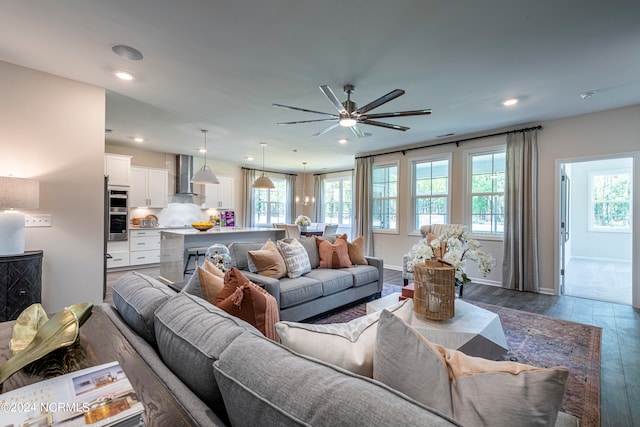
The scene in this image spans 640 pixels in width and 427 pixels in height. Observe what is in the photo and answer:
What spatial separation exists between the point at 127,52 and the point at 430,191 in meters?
5.35

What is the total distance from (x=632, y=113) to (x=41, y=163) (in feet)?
23.7

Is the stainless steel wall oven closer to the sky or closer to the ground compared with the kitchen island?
closer to the sky

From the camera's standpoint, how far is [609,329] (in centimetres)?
320

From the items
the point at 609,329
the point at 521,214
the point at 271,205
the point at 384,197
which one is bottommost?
the point at 609,329

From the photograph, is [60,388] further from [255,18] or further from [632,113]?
[632,113]

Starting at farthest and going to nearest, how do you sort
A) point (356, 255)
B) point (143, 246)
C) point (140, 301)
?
point (143, 246)
point (356, 255)
point (140, 301)

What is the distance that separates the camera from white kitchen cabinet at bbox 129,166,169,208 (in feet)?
21.3

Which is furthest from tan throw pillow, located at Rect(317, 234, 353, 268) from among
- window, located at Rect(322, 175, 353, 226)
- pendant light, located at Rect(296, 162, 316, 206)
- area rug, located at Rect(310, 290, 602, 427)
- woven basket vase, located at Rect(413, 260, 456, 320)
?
pendant light, located at Rect(296, 162, 316, 206)

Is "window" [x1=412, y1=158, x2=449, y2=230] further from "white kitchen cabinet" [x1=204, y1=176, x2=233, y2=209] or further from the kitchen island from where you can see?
"white kitchen cabinet" [x1=204, y1=176, x2=233, y2=209]

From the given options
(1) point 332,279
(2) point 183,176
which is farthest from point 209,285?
(2) point 183,176

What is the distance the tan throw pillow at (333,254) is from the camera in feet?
12.9

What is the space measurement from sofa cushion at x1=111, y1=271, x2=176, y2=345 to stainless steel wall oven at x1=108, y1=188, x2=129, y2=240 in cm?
531

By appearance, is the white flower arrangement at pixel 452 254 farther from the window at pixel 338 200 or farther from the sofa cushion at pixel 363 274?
the window at pixel 338 200

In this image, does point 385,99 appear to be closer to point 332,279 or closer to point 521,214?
point 332,279
